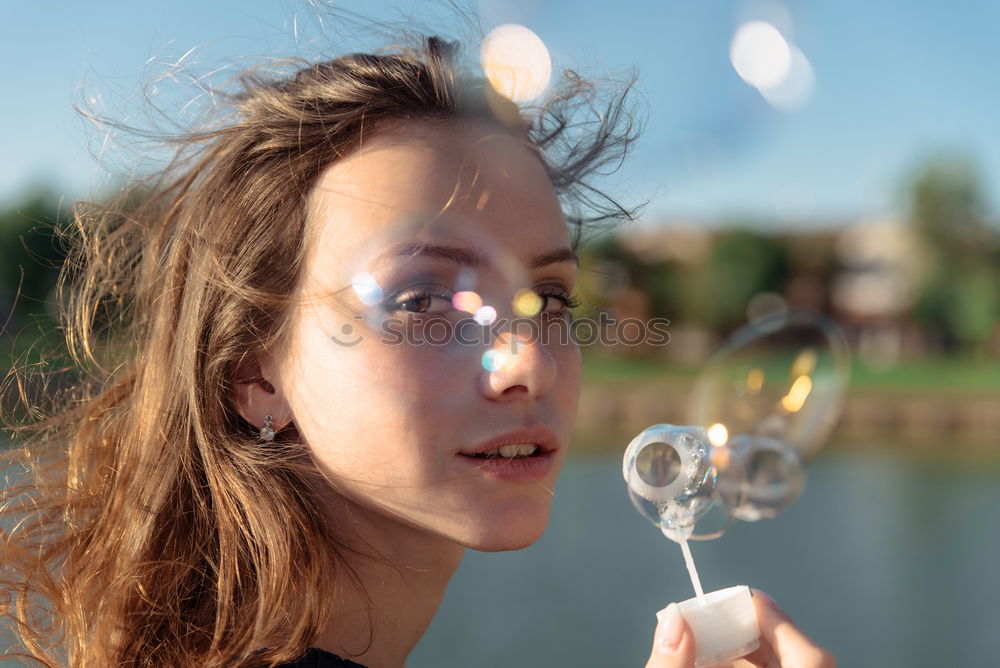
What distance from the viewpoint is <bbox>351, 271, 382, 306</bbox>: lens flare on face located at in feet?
5.02

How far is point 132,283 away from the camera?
238 centimetres

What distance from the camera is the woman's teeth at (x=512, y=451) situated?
1525 millimetres

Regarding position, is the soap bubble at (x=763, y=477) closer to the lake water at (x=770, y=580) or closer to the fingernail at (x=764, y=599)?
the fingernail at (x=764, y=599)

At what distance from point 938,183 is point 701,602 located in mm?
45670

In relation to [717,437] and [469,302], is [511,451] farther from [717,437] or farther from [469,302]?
[717,437]

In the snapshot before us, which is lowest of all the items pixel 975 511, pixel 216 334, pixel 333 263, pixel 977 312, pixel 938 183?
pixel 975 511

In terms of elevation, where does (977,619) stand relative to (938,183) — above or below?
below

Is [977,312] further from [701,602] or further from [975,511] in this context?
[701,602]

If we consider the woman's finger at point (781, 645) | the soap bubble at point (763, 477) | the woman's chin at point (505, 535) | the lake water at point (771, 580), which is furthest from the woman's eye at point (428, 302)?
the lake water at point (771, 580)

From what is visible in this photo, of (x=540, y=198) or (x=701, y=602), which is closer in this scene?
(x=701, y=602)

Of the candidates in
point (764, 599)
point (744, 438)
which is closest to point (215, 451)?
point (764, 599)

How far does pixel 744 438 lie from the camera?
2.72 meters

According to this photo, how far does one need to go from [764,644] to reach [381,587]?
2.25ft

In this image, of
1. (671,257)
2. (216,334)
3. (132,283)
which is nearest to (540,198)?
(216,334)
